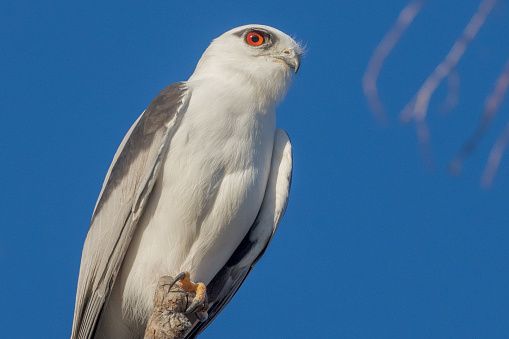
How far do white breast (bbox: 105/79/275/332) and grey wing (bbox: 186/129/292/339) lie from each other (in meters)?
0.21

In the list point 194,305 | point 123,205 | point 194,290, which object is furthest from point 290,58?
point 194,305

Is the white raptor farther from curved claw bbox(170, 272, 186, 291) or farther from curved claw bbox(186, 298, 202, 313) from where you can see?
curved claw bbox(186, 298, 202, 313)

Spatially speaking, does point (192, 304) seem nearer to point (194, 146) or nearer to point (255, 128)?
point (194, 146)

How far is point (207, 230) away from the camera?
14.4ft

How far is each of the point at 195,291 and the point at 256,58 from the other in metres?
2.00

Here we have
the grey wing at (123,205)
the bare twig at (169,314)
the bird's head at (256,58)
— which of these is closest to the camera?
the bare twig at (169,314)

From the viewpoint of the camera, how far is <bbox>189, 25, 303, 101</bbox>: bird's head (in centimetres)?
484

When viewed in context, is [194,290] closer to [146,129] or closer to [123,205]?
[123,205]

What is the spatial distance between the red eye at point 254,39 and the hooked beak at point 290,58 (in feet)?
0.62

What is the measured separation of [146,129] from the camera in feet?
14.3

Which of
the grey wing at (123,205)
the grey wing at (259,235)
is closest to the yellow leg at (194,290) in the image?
the grey wing at (123,205)

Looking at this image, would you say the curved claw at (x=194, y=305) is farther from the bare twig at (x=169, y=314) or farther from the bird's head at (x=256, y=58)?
the bird's head at (x=256, y=58)

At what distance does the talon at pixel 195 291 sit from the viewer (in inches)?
152

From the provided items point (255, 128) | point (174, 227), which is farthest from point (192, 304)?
point (255, 128)
